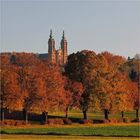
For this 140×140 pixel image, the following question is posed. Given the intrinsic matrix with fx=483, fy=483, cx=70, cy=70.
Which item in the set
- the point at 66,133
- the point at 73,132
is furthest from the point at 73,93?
the point at 66,133

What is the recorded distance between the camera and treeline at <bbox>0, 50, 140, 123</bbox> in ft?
219

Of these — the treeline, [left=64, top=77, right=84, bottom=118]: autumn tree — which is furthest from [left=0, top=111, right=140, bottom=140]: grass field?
[left=64, top=77, right=84, bottom=118]: autumn tree

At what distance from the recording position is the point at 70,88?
73438 mm

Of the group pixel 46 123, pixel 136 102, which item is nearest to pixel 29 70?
pixel 46 123

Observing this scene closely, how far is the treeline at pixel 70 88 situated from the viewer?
66875mm

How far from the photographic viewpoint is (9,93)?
2584 inches

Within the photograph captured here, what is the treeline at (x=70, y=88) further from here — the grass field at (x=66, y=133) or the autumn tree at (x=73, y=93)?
the grass field at (x=66, y=133)

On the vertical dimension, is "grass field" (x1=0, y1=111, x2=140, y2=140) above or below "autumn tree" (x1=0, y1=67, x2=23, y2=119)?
below

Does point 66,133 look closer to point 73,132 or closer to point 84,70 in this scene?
point 73,132

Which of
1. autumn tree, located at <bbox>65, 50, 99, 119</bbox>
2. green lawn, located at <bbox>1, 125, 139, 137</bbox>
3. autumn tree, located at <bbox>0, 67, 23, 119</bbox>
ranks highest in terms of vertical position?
autumn tree, located at <bbox>65, 50, 99, 119</bbox>

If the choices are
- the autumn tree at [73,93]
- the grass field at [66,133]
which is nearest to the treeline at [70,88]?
the autumn tree at [73,93]

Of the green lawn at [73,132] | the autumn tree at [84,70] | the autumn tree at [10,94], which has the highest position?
the autumn tree at [84,70]

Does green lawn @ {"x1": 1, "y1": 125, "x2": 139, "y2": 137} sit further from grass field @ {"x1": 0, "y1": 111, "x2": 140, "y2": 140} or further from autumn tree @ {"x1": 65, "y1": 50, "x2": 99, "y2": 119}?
autumn tree @ {"x1": 65, "y1": 50, "x2": 99, "y2": 119}

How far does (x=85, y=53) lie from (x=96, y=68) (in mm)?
3278
